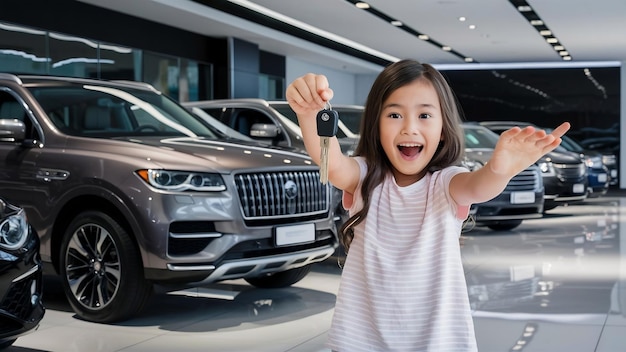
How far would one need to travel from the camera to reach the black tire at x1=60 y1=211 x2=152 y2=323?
5133 mm

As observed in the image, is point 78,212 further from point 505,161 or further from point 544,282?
point 505,161

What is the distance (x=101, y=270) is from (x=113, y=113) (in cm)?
140

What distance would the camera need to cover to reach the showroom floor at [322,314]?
484 cm

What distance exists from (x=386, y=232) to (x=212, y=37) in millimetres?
17923

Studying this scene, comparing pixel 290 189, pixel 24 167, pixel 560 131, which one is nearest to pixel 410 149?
pixel 560 131

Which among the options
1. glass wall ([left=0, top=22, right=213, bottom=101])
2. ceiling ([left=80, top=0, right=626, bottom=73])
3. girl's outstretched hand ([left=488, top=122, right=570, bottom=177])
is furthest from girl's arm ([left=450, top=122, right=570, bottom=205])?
ceiling ([left=80, top=0, right=626, bottom=73])

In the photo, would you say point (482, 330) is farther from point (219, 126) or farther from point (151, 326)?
point (219, 126)

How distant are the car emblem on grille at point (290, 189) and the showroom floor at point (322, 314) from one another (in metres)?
0.76

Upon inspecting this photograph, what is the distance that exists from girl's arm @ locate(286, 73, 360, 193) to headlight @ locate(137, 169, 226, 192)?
3.20 metres

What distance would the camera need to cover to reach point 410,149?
6.36 feet

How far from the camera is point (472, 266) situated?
311 inches

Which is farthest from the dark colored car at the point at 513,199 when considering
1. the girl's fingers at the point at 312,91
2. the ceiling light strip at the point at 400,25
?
the girl's fingers at the point at 312,91

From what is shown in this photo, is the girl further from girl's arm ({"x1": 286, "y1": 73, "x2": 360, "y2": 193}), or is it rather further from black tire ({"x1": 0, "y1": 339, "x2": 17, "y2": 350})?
black tire ({"x1": 0, "y1": 339, "x2": 17, "y2": 350})

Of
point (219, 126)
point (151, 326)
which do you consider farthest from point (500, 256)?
point (151, 326)
